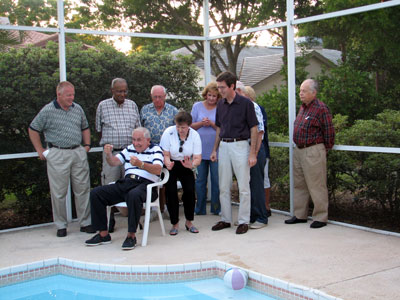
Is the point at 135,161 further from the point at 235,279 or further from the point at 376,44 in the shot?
the point at 376,44

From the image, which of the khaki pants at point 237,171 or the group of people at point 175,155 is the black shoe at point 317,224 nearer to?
the group of people at point 175,155

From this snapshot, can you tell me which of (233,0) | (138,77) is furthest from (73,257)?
(233,0)

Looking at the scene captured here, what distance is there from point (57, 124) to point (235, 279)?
8.08ft

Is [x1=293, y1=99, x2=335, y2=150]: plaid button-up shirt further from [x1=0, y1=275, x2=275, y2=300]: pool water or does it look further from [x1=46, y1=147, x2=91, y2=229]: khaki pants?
[x1=46, y1=147, x2=91, y2=229]: khaki pants

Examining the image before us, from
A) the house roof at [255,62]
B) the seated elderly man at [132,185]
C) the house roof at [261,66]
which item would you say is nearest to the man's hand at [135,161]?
the seated elderly man at [132,185]

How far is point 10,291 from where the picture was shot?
3742 mm

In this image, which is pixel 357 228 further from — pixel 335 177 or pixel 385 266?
pixel 385 266

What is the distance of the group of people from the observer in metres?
4.61

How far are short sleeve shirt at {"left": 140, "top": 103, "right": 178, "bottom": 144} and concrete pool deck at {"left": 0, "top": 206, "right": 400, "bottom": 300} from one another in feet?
3.25

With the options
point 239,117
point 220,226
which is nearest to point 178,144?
point 239,117

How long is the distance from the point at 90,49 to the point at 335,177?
3.34m

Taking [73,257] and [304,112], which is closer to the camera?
[73,257]

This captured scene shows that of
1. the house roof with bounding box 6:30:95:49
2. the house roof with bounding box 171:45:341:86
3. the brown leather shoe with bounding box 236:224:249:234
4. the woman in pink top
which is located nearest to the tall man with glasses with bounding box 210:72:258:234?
the brown leather shoe with bounding box 236:224:249:234

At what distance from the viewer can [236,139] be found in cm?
478
